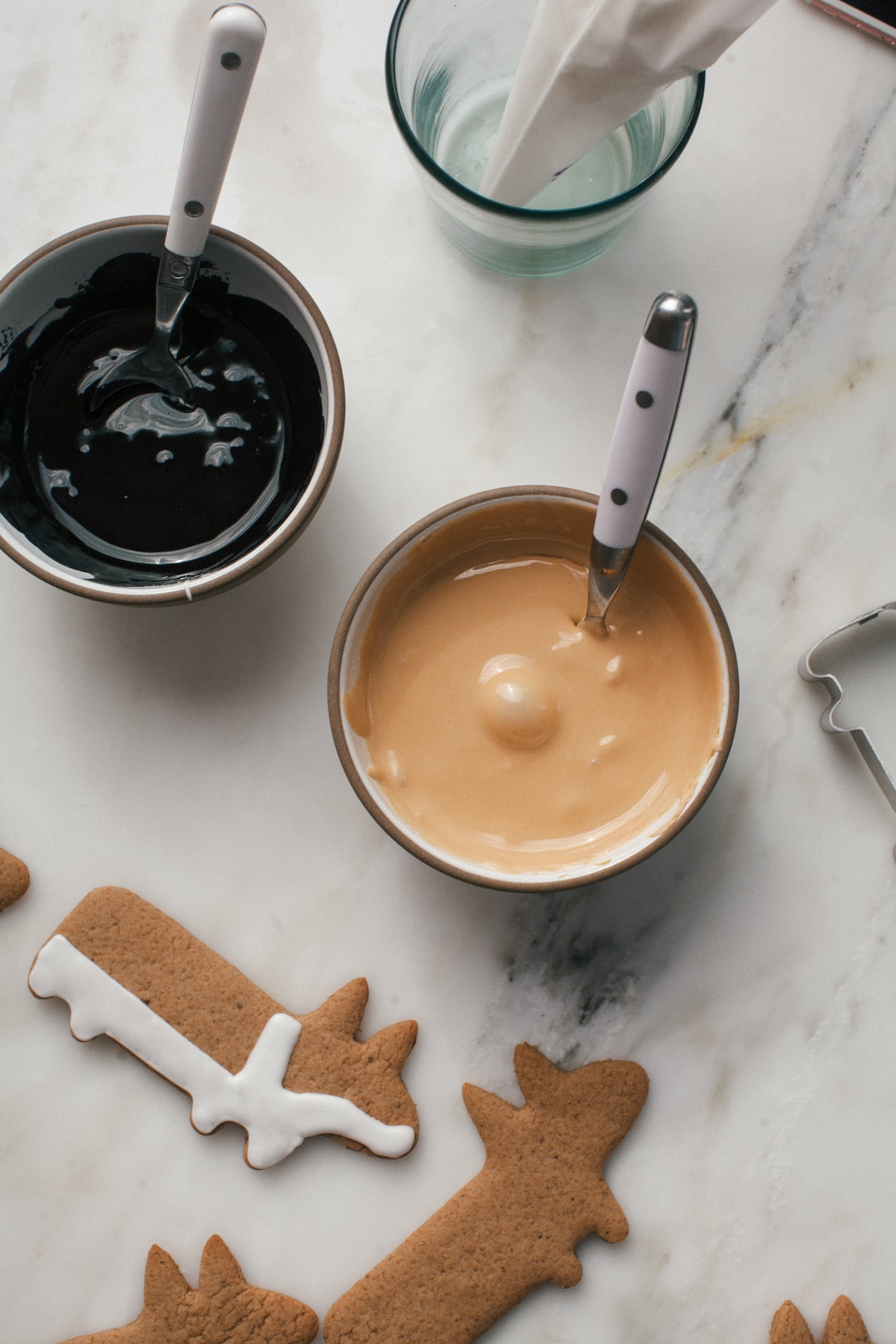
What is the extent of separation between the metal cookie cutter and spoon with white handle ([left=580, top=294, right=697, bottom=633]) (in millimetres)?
242

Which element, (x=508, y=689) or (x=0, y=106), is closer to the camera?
(x=508, y=689)

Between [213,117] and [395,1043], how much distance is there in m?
0.84

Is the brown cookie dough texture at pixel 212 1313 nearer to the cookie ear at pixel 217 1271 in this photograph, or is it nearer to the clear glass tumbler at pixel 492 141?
the cookie ear at pixel 217 1271

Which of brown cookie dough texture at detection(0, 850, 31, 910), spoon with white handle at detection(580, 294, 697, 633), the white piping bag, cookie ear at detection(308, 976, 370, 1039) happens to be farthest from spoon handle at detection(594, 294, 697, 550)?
brown cookie dough texture at detection(0, 850, 31, 910)

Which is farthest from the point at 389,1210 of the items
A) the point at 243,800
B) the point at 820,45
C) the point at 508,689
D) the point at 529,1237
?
the point at 820,45

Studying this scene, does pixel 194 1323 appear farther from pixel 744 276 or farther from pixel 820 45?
pixel 820 45

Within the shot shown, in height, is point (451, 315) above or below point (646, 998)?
above

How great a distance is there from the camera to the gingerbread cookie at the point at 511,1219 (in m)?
0.99

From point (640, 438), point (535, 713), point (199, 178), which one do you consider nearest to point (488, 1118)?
point (535, 713)

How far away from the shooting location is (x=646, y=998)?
104 cm

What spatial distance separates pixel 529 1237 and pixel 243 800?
1.68 ft

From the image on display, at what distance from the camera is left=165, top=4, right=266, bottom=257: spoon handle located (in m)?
0.76

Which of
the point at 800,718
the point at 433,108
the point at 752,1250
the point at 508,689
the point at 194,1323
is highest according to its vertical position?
the point at 433,108

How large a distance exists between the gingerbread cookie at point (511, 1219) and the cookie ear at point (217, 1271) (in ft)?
0.33
